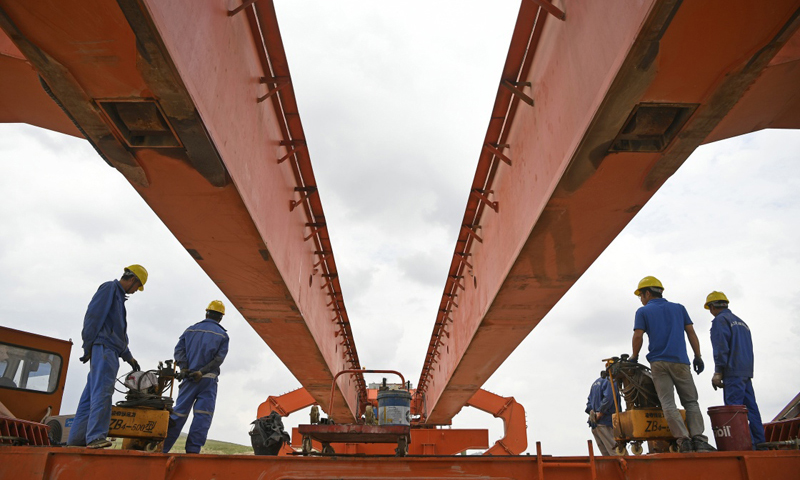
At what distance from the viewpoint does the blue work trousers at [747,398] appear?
588 centimetres

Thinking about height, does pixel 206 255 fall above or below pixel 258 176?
below

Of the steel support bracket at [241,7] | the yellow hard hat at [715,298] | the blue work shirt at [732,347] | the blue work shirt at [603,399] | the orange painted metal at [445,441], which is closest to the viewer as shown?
the steel support bracket at [241,7]

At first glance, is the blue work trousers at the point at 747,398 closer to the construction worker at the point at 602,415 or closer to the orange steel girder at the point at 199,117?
the construction worker at the point at 602,415

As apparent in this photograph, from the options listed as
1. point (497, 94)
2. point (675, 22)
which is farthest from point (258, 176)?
point (675, 22)

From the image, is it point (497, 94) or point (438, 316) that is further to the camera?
point (438, 316)

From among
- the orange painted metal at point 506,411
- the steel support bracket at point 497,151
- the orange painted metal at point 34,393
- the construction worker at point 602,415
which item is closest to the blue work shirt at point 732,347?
the construction worker at point 602,415

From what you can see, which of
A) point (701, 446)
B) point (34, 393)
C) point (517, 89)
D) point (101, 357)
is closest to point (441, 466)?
point (701, 446)

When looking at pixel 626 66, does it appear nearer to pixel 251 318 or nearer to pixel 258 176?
pixel 258 176

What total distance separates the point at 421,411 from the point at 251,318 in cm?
1130

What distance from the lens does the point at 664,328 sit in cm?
529

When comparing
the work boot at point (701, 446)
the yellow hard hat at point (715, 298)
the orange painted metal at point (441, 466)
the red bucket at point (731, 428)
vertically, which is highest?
the yellow hard hat at point (715, 298)

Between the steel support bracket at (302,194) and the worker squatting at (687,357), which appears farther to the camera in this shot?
the steel support bracket at (302,194)

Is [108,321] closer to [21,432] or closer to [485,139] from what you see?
[21,432]

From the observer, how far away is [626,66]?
3.43m
